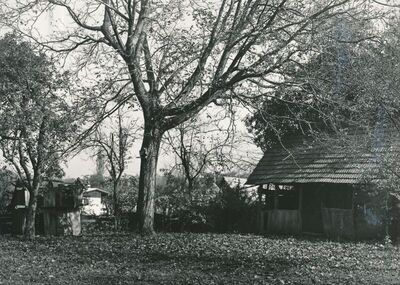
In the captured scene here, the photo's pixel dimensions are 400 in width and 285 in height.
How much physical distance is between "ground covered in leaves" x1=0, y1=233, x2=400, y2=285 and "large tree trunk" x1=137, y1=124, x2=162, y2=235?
729 millimetres

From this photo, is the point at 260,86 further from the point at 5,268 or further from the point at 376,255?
the point at 5,268

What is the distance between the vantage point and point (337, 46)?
14758mm

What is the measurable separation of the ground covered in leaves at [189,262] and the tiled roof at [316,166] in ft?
13.7

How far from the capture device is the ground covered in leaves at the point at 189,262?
9984mm

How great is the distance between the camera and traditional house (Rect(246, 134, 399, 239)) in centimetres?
2056

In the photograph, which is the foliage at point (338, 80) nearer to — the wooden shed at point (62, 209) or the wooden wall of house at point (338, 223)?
the wooden wall of house at point (338, 223)

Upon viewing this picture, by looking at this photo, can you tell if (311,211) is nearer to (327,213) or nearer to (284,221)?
(284,221)

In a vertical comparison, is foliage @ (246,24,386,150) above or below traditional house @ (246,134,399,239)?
above

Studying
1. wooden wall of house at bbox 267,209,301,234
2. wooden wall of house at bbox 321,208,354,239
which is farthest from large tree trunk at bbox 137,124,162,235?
wooden wall of house at bbox 267,209,301,234

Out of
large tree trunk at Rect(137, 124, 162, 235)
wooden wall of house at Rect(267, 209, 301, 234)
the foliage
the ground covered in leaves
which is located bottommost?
the ground covered in leaves

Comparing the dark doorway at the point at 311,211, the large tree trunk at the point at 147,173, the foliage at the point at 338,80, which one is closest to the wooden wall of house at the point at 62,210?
the large tree trunk at the point at 147,173

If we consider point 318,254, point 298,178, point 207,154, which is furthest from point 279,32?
point 207,154

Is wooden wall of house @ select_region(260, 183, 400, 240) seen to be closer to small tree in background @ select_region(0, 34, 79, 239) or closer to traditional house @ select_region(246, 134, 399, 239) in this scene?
traditional house @ select_region(246, 134, 399, 239)

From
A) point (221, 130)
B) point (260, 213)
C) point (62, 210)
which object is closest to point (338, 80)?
point (221, 130)
